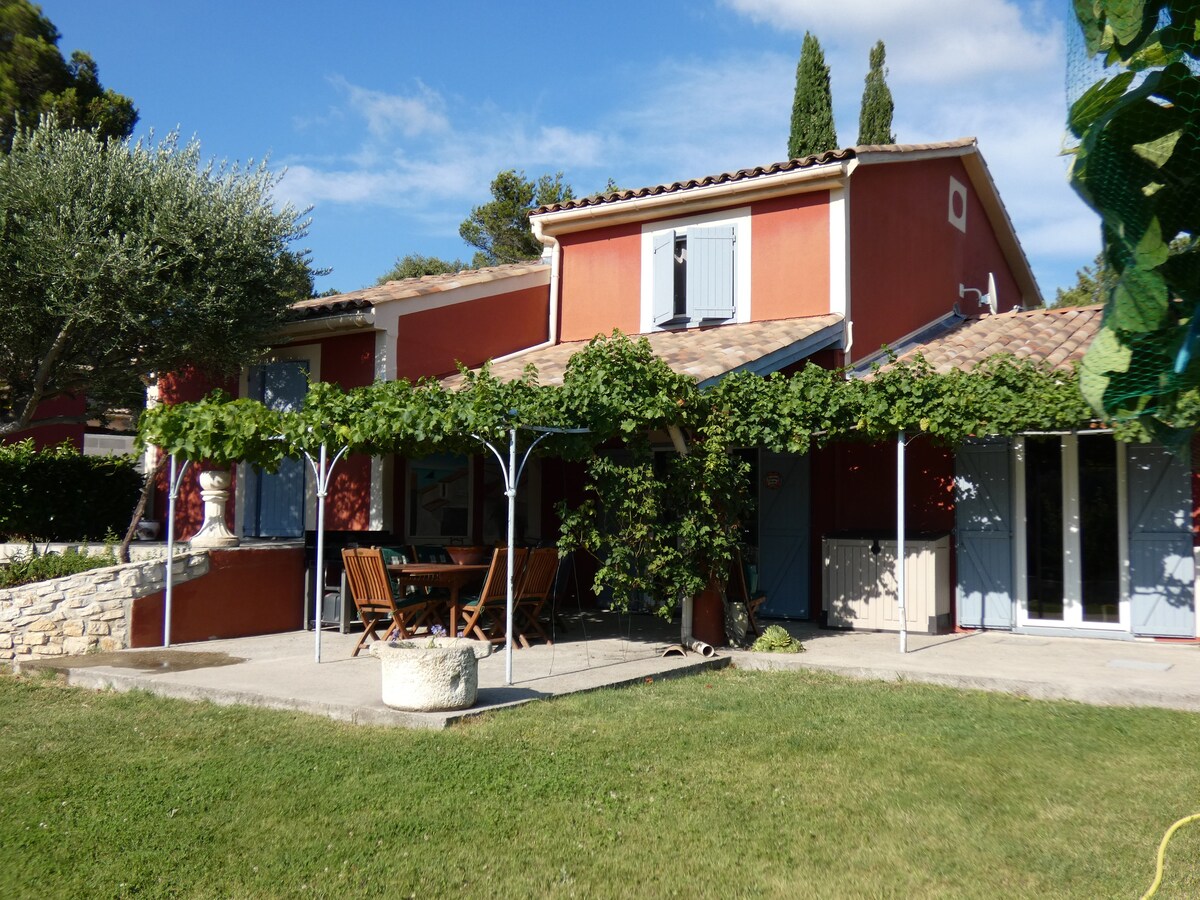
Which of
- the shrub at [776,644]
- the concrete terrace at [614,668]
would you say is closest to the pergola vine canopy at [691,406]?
the shrub at [776,644]

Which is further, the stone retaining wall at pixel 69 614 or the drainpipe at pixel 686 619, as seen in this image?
the stone retaining wall at pixel 69 614

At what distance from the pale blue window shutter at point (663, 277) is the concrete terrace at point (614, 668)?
4.46m

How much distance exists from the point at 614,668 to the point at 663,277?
6116mm

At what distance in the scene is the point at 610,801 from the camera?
5023 millimetres

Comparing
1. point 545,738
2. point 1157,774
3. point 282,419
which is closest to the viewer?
point 1157,774

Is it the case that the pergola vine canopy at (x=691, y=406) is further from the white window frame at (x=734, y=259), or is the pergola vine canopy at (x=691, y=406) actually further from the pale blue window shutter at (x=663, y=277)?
the pale blue window shutter at (x=663, y=277)

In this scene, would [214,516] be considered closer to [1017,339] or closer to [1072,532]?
[1072,532]

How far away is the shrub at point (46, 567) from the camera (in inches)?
419

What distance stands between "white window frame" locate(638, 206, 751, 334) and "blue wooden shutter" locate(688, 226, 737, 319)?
75mm

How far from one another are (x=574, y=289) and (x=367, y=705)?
830 centimetres

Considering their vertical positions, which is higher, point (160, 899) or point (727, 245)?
point (727, 245)

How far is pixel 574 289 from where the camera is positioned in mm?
14031

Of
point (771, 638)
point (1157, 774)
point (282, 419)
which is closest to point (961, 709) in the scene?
point (1157, 774)

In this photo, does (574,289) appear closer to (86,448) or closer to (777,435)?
(777,435)
